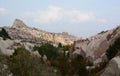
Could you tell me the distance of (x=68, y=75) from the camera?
63.5m

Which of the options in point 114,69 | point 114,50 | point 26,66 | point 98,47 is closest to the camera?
point 26,66

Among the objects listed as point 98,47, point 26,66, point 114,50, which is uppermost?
point 26,66

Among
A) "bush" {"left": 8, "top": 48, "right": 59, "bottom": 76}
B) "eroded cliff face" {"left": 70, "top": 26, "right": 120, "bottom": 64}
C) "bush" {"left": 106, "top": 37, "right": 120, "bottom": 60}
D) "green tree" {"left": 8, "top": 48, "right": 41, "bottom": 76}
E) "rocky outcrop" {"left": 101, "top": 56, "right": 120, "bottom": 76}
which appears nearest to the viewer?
"bush" {"left": 8, "top": 48, "right": 59, "bottom": 76}

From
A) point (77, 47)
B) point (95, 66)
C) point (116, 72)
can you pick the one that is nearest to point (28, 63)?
point (116, 72)

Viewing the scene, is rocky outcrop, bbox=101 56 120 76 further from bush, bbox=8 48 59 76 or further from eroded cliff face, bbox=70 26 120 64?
eroded cliff face, bbox=70 26 120 64

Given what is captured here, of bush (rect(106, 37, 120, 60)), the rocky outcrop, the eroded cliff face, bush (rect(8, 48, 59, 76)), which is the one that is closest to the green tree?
bush (rect(8, 48, 59, 76))

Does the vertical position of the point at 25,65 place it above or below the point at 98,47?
above

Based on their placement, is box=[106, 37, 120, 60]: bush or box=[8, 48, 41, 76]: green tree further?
box=[106, 37, 120, 60]: bush

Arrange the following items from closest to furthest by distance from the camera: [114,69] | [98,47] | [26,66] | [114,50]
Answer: [26,66], [114,69], [114,50], [98,47]

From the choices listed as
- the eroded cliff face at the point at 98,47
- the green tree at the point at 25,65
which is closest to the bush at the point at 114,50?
the eroded cliff face at the point at 98,47

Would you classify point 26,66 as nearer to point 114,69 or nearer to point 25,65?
point 25,65

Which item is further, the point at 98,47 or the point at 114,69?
the point at 98,47

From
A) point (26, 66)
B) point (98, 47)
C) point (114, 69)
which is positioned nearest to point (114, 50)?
point (98, 47)

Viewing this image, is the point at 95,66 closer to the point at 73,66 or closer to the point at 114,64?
the point at 73,66
